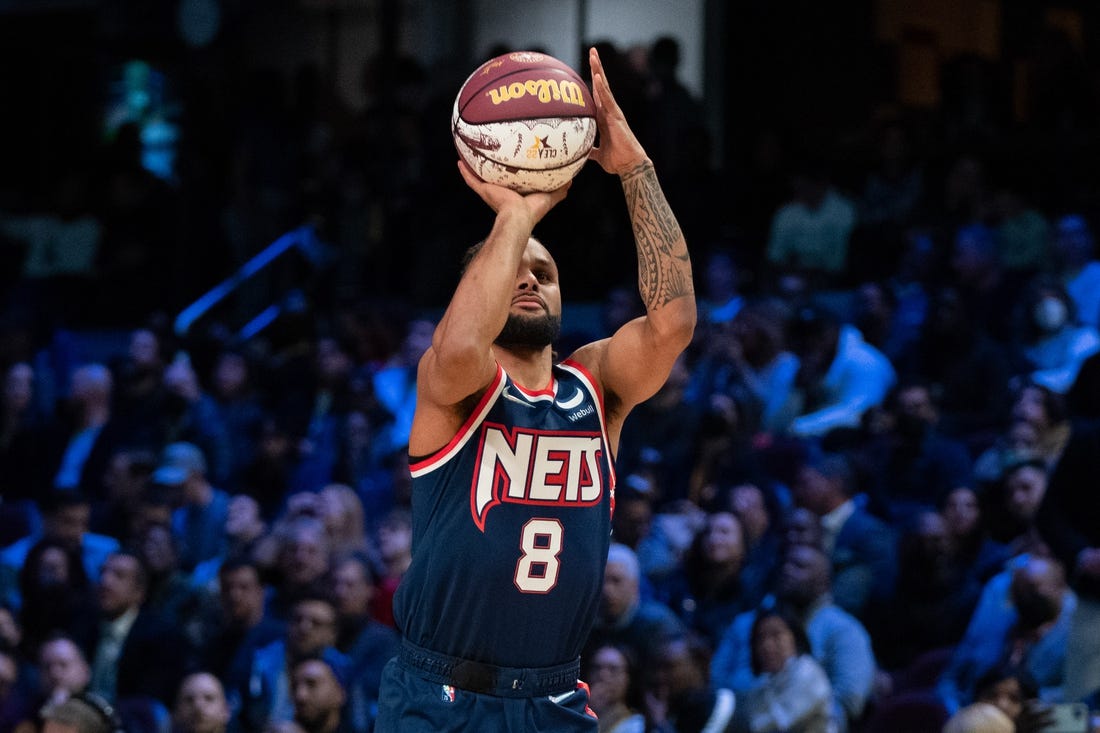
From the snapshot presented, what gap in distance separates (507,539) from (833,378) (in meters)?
4.98

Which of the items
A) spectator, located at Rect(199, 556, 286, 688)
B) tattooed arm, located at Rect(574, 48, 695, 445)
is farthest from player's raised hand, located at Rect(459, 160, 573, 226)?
spectator, located at Rect(199, 556, 286, 688)

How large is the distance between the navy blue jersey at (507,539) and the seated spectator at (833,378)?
464 cm

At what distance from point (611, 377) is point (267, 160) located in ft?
28.9

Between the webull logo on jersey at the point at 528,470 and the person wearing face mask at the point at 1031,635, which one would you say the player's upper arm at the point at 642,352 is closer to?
the webull logo on jersey at the point at 528,470

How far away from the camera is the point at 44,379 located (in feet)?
36.9

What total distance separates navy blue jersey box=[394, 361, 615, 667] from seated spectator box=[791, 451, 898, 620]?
356 centimetres

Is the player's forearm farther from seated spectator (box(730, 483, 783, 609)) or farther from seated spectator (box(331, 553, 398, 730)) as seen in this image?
seated spectator (box(331, 553, 398, 730))

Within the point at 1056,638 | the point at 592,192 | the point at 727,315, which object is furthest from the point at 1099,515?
the point at 592,192

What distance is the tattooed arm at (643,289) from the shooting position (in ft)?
14.0

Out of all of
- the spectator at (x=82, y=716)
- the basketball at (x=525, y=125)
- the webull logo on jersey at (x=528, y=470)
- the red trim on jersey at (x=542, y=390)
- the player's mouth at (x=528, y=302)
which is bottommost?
the spectator at (x=82, y=716)

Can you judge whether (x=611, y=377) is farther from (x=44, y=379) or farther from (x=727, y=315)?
(x=44, y=379)

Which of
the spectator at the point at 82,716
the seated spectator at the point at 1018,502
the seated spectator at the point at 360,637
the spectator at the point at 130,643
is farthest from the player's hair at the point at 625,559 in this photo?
the spectator at the point at 82,716

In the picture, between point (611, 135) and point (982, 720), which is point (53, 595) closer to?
point (982, 720)

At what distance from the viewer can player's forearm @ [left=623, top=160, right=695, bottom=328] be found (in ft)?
14.0
